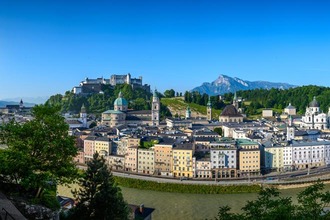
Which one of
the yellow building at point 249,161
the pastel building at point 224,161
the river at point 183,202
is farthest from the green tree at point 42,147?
the yellow building at point 249,161

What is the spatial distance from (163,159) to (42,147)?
19.5 metres

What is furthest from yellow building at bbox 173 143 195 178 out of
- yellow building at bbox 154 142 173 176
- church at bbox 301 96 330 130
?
church at bbox 301 96 330 130

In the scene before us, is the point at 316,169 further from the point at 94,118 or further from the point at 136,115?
the point at 94,118

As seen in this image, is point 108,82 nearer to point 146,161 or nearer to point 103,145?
point 103,145

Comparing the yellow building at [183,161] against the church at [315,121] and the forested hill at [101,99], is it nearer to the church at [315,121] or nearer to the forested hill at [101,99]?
the church at [315,121]

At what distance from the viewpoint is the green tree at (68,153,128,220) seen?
9086mm

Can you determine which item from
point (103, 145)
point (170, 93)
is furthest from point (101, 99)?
point (103, 145)

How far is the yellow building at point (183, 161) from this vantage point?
25688 mm

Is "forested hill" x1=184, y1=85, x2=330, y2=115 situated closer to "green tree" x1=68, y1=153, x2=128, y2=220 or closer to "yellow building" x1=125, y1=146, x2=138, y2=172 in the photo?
"yellow building" x1=125, y1=146, x2=138, y2=172

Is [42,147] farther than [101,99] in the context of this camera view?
No

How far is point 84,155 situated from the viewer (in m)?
31.9

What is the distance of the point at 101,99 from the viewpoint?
202 feet

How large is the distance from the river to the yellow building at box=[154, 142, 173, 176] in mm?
4286

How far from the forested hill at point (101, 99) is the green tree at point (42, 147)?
48.5 metres
